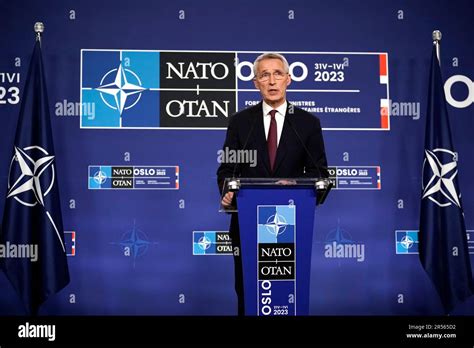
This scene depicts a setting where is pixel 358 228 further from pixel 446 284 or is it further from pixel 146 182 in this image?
pixel 146 182

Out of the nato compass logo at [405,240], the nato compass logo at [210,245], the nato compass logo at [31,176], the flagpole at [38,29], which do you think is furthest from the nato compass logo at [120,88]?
the nato compass logo at [405,240]

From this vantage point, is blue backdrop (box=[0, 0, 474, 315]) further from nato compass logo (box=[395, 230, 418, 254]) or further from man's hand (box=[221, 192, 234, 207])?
man's hand (box=[221, 192, 234, 207])

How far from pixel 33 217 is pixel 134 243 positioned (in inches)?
38.1

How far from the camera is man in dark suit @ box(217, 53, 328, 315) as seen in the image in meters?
5.04

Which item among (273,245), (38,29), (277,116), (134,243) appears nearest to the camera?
(273,245)

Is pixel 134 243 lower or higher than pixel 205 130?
lower

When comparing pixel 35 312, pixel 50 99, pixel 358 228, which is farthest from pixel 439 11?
pixel 35 312

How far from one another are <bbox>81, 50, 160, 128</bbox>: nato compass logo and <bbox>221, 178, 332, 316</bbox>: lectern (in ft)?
10.3

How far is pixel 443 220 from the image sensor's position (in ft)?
22.1

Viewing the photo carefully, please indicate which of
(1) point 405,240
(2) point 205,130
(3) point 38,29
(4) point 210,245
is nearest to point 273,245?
(4) point 210,245

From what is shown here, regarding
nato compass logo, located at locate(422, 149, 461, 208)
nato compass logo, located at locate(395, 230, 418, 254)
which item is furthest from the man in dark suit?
nato compass logo, located at locate(395, 230, 418, 254)

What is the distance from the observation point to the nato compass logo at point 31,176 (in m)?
6.56

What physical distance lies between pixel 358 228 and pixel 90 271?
8.22ft

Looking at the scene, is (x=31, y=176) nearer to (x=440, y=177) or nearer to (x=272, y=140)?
(x=272, y=140)
